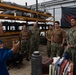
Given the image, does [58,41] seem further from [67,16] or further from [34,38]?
[67,16]

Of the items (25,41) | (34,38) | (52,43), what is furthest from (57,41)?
(34,38)

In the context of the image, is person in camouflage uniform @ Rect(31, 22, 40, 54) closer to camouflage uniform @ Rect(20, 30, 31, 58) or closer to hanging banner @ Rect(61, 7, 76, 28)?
camouflage uniform @ Rect(20, 30, 31, 58)

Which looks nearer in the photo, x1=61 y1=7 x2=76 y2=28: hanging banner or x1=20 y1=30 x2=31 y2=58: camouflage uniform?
x1=20 y1=30 x2=31 y2=58: camouflage uniform

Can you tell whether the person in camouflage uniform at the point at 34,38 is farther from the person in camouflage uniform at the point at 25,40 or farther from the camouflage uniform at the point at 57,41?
the camouflage uniform at the point at 57,41

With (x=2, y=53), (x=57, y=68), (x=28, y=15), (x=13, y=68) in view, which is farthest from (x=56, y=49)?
(x=2, y=53)

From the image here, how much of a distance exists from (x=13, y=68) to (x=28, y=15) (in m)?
2.36

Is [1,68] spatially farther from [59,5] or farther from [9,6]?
[59,5]

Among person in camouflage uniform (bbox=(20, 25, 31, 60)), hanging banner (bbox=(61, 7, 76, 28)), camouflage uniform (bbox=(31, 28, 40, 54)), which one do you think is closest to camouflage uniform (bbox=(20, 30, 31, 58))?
person in camouflage uniform (bbox=(20, 25, 31, 60))

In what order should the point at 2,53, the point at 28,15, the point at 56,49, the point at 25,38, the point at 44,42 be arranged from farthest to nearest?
1. the point at 44,42
2. the point at 28,15
3. the point at 25,38
4. the point at 56,49
5. the point at 2,53

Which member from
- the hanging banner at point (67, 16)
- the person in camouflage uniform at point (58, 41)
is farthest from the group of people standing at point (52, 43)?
the hanging banner at point (67, 16)

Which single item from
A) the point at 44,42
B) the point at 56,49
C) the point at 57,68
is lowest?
the point at 44,42

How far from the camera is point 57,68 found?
6.66 ft

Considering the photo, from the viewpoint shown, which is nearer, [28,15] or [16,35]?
[16,35]

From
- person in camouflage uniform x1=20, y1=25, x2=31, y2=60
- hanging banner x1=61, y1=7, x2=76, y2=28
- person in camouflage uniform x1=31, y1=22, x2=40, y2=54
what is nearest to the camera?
person in camouflage uniform x1=20, y1=25, x2=31, y2=60
